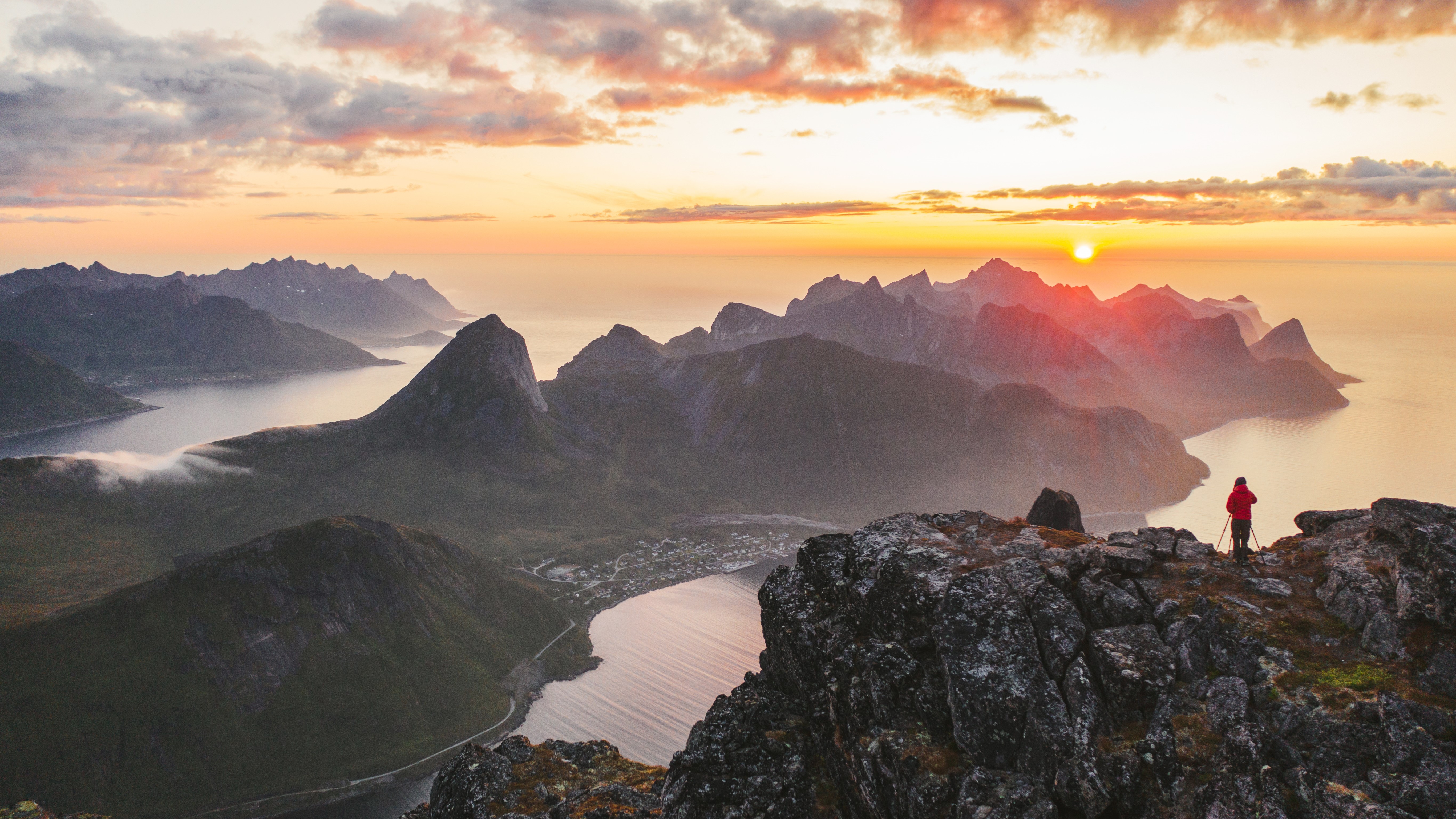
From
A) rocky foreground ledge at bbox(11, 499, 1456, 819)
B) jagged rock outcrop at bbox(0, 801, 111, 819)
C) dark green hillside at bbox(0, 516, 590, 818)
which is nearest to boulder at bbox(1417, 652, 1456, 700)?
rocky foreground ledge at bbox(11, 499, 1456, 819)

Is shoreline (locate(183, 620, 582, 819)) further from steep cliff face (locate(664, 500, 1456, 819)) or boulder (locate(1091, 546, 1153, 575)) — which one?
boulder (locate(1091, 546, 1153, 575))

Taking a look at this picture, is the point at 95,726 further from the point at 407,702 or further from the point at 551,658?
the point at 551,658

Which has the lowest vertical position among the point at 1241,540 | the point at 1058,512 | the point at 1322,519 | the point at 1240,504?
the point at 1058,512

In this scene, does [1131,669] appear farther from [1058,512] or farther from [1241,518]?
[1058,512]

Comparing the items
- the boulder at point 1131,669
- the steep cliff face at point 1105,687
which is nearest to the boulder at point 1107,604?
the steep cliff face at point 1105,687

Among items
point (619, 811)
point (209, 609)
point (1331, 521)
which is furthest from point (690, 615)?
point (1331, 521)

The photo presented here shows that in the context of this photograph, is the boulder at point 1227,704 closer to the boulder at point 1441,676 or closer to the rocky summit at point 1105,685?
the rocky summit at point 1105,685

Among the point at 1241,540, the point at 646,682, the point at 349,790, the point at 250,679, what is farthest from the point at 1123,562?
the point at 250,679
